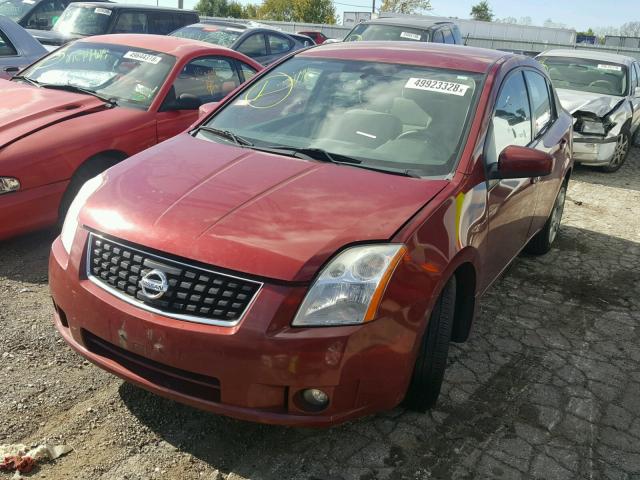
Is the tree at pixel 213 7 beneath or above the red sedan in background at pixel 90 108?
beneath

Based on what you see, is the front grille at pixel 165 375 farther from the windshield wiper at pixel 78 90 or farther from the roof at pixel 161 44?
the roof at pixel 161 44

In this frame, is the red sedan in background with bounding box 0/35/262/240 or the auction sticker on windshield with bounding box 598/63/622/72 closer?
the red sedan in background with bounding box 0/35/262/240

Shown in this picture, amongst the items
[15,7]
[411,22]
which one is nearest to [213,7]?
[15,7]

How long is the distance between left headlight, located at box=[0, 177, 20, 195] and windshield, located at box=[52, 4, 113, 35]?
8.01m

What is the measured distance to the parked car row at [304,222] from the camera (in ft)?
8.02

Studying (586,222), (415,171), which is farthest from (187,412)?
(586,222)

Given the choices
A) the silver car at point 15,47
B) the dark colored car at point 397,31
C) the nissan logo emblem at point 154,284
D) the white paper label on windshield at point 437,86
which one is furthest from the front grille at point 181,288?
the dark colored car at point 397,31

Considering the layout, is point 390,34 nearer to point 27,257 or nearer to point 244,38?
point 244,38

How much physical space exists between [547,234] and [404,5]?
6121 cm

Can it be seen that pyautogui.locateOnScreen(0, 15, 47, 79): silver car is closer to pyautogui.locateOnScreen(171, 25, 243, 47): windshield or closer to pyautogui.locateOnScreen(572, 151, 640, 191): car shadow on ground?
pyautogui.locateOnScreen(171, 25, 243, 47): windshield

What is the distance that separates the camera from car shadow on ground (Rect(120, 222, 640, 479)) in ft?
9.08

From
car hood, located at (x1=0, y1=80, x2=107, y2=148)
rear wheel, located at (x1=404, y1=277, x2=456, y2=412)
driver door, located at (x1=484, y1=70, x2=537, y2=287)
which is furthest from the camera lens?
car hood, located at (x1=0, y1=80, x2=107, y2=148)

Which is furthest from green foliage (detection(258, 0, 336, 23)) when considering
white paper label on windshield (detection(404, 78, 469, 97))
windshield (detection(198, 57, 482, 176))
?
white paper label on windshield (detection(404, 78, 469, 97))

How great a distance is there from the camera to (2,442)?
8.96 feet
